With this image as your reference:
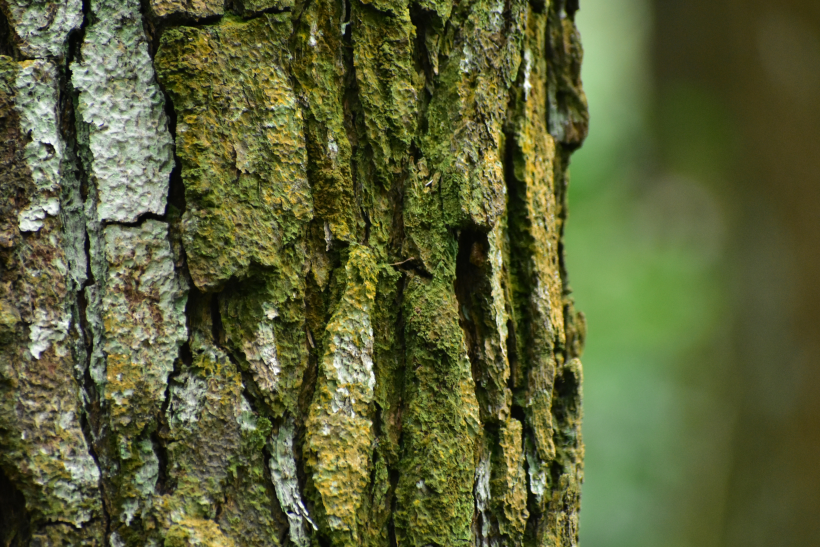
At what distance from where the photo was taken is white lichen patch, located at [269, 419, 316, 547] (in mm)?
736

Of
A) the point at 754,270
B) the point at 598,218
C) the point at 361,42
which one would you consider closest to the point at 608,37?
the point at 598,218

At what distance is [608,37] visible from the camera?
9.84 metres

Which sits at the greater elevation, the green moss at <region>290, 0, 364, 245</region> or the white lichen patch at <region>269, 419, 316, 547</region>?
the green moss at <region>290, 0, 364, 245</region>

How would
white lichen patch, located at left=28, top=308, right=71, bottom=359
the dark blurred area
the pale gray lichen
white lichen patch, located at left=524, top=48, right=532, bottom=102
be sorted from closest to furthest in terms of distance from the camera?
white lichen patch, located at left=28, top=308, right=71, bottom=359 < the pale gray lichen < white lichen patch, located at left=524, top=48, right=532, bottom=102 < the dark blurred area

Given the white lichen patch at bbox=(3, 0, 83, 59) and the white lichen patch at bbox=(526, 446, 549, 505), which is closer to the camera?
the white lichen patch at bbox=(3, 0, 83, 59)

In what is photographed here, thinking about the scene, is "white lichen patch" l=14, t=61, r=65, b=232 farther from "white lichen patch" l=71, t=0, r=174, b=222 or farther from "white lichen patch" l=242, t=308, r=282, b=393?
"white lichen patch" l=242, t=308, r=282, b=393

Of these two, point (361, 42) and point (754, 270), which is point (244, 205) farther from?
point (754, 270)

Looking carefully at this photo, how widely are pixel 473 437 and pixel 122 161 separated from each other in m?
0.58

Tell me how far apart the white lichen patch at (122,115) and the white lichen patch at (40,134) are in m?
0.03

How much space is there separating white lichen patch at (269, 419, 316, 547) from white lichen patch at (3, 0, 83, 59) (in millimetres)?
542

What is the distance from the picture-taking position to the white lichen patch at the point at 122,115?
74 cm

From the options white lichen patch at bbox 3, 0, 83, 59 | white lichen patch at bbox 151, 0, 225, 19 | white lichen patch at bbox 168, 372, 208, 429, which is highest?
white lichen patch at bbox 151, 0, 225, 19

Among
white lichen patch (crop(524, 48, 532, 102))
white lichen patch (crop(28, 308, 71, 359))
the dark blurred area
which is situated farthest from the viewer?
the dark blurred area

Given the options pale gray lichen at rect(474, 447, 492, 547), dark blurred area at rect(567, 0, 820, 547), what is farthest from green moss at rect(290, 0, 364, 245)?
dark blurred area at rect(567, 0, 820, 547)
